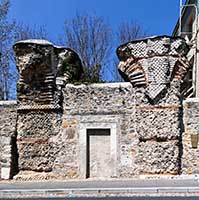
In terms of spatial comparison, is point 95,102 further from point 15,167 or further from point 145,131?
point 15,167

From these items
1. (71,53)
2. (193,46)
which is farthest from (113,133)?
(193,46)

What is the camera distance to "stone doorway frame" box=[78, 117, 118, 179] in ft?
46.7

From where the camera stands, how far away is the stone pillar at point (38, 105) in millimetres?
14609

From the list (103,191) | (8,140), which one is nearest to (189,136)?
(103,191)

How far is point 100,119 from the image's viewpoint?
1434 centimetres

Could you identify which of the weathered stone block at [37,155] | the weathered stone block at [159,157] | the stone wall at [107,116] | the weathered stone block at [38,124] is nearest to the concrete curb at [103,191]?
the weathered stone block at [159,157]

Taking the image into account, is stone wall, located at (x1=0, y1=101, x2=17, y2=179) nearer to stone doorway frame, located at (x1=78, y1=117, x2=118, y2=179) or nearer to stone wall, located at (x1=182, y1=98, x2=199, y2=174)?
stone doorway frame, located at (x1=78, y1=117, x2=118, y2=179)

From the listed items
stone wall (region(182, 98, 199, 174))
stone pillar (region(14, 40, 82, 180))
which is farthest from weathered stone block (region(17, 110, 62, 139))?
stone wall (region(182, 98, 199, 174))

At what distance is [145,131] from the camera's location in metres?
14.0

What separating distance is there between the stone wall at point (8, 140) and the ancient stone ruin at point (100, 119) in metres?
0.03

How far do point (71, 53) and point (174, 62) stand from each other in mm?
3653

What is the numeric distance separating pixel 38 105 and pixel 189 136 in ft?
16.3

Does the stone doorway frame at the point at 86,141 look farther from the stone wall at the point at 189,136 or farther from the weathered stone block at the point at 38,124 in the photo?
the stone wall at the point at 189,136

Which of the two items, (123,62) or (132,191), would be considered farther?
(123,62)
